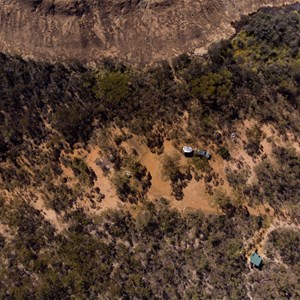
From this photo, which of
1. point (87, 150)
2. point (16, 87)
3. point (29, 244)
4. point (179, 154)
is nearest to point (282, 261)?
point (179, 154)

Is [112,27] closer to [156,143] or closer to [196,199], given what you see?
[156,143]

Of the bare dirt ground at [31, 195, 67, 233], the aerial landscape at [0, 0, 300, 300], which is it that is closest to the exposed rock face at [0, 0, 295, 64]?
the aerial landscape at [0, 0, 300, 300]

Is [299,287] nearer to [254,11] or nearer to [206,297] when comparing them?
[206,297]

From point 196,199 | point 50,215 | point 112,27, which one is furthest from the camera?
point 112,27

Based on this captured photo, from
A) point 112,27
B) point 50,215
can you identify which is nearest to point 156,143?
point 50,215

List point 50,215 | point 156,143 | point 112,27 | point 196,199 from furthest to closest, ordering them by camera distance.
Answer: point 112,27
point 156,143
point 196,199
point 50,215
